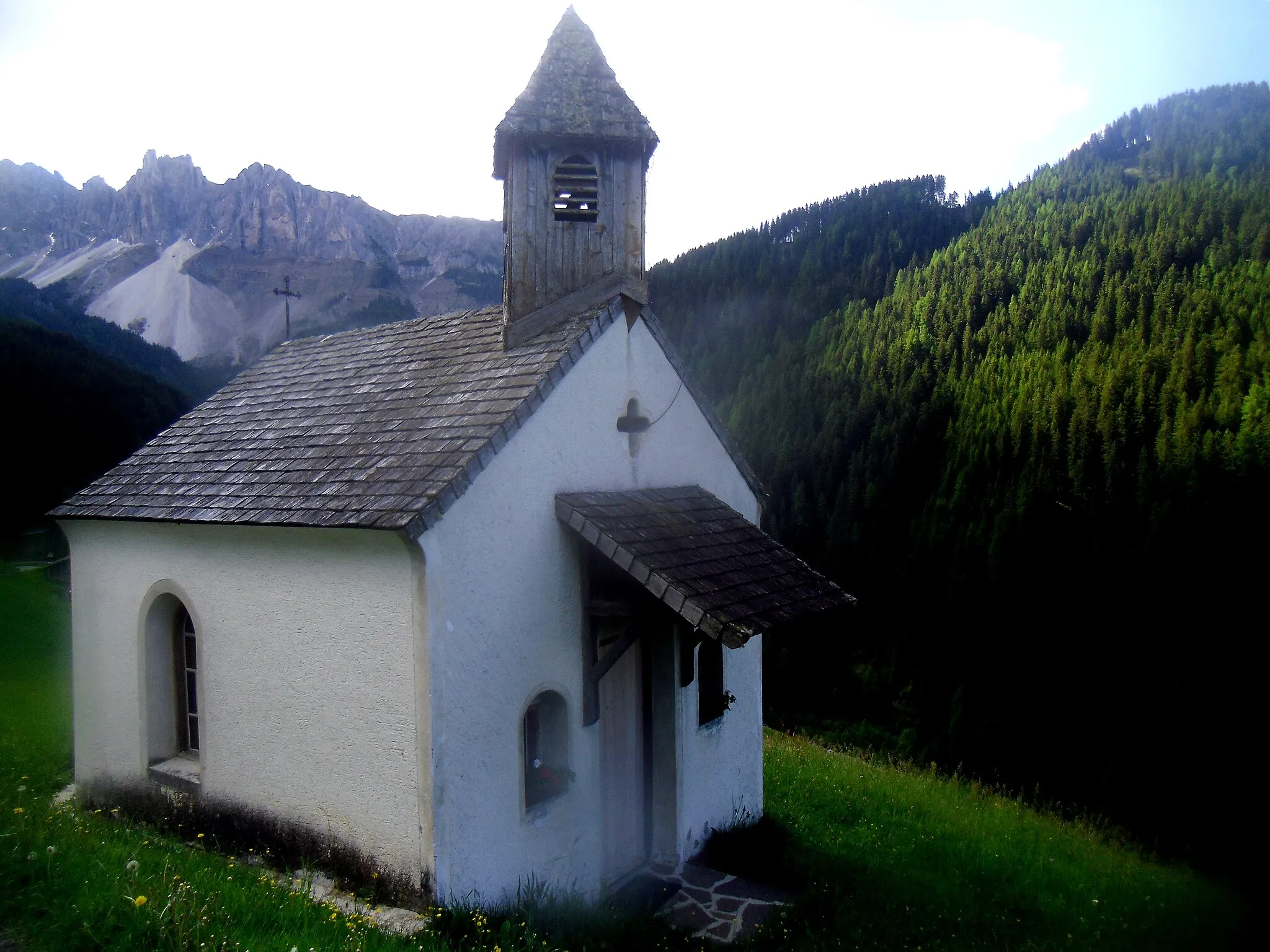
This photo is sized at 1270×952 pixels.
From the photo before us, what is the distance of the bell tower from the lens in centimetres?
800

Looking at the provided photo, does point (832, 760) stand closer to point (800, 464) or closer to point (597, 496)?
point (597, 496)

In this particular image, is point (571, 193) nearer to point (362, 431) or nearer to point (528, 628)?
point (362, 431)

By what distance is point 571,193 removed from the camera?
823 centimetres

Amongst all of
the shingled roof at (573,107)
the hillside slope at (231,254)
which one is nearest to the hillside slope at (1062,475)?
the shingled roof at (573,107)

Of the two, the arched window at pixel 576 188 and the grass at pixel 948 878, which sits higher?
the arched window at pixel 576 188

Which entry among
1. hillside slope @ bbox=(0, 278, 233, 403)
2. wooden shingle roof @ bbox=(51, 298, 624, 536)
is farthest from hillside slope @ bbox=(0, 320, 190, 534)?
wooden shingle roof @ bbox=(51, 298, 624, 536)

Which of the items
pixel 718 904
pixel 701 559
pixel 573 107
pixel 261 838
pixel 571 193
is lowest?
pixel 718 904

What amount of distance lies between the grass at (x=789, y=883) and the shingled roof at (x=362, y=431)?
7.67 ft

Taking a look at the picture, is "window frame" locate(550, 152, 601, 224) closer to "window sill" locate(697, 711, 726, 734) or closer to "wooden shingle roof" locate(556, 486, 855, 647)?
"wooden shingle roof" locate(556, 486, 855, 647)

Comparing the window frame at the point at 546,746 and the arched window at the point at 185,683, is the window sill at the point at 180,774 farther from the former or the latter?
the window frame at the point at 546,746

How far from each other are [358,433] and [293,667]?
1.98 meters

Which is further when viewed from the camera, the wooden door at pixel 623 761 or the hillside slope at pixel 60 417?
the hillside slope at pixel 60 417

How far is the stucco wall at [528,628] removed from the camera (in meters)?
5.65

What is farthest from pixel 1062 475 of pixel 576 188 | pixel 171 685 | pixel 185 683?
pixel 171 685
